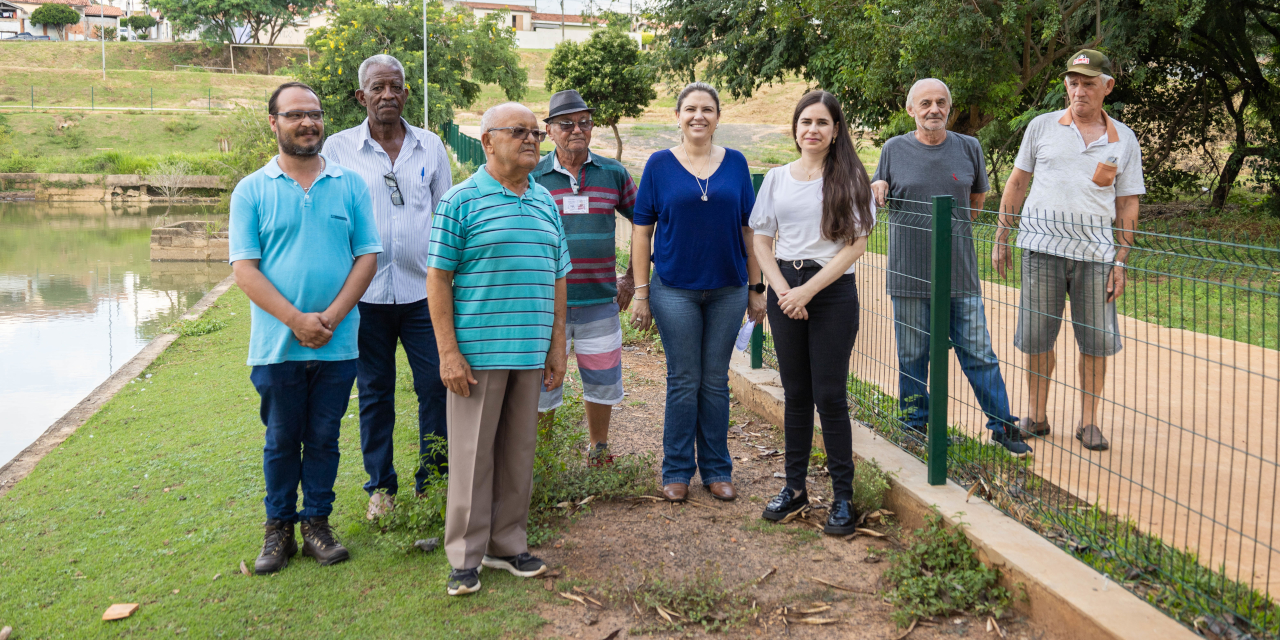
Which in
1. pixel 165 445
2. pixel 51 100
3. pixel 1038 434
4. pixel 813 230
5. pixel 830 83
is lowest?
pixel 165 445

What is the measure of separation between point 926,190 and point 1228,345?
10.1 feet

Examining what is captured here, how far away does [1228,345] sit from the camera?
613 centimetres

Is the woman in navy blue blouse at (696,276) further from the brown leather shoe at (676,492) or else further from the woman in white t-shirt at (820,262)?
the woman in white t-shirt at (820,262)

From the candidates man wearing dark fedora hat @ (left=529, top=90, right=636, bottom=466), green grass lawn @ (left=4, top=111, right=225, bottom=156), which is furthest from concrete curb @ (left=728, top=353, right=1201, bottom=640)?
green grass lawn @ (left=4, top=111, right=225, bottom=156)

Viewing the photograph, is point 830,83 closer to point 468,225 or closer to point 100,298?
point 100,298

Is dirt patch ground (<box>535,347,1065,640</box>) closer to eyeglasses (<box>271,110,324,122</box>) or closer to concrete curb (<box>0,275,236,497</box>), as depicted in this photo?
eyeglasses (<box>271,110,324,122</box>)

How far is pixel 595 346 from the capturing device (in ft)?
14.7

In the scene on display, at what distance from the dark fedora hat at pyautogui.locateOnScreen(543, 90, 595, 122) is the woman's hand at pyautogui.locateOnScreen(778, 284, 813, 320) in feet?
4.34

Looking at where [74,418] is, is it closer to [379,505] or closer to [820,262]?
[379,505]

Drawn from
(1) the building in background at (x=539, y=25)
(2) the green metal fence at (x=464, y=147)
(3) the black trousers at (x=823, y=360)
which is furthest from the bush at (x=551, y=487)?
(1) the building in background at (x=539, y=25)

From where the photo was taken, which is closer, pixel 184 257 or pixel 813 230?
pixel 813 230

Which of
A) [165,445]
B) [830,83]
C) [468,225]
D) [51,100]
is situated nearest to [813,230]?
[468,225]

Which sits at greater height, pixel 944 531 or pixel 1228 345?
pixel 1228 345

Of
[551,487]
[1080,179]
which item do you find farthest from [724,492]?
[1080,179]
